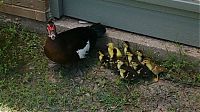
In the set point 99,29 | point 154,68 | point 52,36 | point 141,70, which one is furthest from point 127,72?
point 52,36

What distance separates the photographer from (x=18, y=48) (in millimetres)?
4492

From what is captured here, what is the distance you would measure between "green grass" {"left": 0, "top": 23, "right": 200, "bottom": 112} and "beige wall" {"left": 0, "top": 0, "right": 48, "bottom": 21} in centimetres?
32

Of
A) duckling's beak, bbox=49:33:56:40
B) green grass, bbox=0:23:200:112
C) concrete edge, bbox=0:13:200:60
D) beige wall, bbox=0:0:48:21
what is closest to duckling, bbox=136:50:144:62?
concrete edge, bbox=0:13:200:60

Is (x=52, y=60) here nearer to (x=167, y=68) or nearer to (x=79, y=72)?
(x=79, y=72)

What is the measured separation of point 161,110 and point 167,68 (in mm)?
522

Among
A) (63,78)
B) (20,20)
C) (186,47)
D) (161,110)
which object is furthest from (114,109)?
(20,20)

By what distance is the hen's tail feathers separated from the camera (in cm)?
421

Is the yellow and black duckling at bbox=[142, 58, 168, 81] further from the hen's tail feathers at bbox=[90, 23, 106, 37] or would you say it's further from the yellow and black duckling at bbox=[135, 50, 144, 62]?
the hen's tail feathers at bbox=[90, 23, 106, 37]

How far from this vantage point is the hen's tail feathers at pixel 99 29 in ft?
13.8

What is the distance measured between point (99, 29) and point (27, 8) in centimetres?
84

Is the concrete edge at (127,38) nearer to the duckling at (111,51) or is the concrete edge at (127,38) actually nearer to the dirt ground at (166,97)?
the duckling at (111,51)

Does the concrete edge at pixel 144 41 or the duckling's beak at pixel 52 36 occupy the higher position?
the duckling's beak at pixel 52 36

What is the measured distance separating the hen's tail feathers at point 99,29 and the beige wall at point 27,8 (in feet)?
1.84

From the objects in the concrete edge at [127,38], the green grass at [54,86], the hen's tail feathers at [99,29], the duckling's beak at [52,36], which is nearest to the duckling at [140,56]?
the concrete edge at [127,38]
